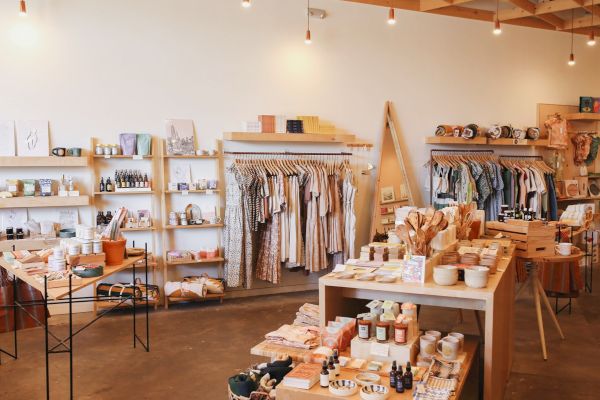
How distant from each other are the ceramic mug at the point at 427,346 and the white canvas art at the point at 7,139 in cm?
481

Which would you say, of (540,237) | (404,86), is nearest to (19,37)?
(404,86)

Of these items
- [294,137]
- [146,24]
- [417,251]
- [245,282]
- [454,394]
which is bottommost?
[245,282]

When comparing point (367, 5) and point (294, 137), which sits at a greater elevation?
point (367, 5)

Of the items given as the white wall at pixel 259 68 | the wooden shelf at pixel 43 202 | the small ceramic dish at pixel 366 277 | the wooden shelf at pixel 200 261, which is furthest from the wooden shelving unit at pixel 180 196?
the small ceramic dish at pixel 366 277

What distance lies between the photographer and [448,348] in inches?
110

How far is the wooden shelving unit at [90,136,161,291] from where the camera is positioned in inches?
236

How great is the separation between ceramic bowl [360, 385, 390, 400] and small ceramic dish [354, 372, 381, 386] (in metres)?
0.04

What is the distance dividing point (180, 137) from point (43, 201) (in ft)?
5.29

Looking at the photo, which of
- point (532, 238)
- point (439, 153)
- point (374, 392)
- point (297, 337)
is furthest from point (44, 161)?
point (439, 153)

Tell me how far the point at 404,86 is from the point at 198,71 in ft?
9.51

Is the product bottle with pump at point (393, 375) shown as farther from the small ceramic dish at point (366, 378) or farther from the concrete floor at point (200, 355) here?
the concrete floor at point (200, 355)

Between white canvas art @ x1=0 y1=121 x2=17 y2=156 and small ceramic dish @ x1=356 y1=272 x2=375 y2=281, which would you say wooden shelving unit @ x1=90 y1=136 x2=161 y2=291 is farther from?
small ceramic dish @ x1=356 y1=272 x2=375 y2=281

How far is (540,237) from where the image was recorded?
4449mm

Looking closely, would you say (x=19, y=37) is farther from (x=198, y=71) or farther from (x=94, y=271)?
(x=94, y=271)
